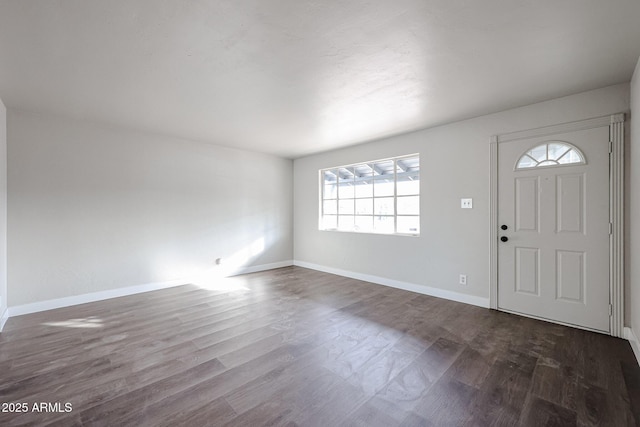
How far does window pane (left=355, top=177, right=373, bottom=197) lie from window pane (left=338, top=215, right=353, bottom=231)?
1.72 feet

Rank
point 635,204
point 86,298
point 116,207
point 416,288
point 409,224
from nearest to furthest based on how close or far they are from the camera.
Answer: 1. point 635,204
2. point 86,298
3. point 116,207
4. point 416,288
5. point 409,224

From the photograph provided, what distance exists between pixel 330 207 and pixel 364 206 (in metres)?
0.92

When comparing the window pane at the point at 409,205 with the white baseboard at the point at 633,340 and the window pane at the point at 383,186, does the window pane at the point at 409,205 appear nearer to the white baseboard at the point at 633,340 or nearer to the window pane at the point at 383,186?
the window pane at the point at 383,186

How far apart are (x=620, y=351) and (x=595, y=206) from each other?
1388mm

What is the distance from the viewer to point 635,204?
244 centimetres

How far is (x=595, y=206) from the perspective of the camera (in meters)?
2.80

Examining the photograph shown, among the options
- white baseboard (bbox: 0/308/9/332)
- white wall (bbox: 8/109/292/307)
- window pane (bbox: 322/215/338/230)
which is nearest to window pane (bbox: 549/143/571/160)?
window pane (bbox: 322/215/338/230)

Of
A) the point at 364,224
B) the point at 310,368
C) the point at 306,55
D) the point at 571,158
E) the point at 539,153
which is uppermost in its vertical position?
the point at 306,55

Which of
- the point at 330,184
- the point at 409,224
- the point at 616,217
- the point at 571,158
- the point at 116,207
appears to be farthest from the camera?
the point at 330,184

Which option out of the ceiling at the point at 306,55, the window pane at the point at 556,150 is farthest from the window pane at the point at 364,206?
the window pane at the point at 556,150

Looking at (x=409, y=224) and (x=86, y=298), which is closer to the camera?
(x=86, y=298)

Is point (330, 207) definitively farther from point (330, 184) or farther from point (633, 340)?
point (633, 340)

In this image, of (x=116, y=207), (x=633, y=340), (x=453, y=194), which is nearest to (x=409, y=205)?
(x=453, y=194)

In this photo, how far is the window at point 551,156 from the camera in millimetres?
2928
